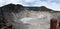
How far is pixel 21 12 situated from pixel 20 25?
299 millimetres

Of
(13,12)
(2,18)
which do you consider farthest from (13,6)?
(2,18)

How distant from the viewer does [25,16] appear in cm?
313

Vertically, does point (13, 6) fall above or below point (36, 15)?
above

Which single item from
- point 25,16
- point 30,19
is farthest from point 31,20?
point 25,16

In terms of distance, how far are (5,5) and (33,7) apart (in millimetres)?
572

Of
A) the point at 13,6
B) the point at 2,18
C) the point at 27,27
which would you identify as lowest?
the point at 27,27

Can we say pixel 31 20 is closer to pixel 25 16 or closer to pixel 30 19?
pixel 30 19

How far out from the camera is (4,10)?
309cm

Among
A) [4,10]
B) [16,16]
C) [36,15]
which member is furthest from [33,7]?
[4,10]

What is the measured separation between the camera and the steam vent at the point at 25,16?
298 cm

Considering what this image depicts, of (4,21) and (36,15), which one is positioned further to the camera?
(36,15)

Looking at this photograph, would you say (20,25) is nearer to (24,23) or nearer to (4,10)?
(24,23)

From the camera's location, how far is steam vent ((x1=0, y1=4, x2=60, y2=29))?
298 cm

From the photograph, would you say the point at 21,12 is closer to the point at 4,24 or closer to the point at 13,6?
the point at 13,6
